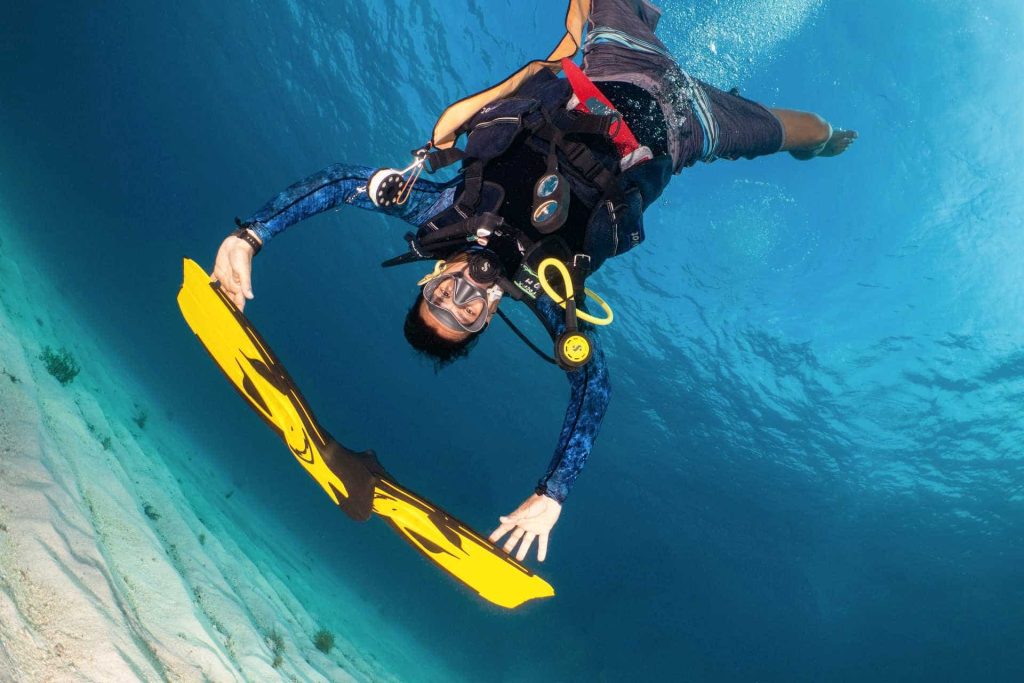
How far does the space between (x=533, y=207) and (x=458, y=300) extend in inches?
34.8

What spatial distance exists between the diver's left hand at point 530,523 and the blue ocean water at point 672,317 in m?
12.6

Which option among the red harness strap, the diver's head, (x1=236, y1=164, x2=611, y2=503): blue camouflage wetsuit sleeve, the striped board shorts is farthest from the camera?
the striped board shorts

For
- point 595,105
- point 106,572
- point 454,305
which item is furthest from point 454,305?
point 106,572

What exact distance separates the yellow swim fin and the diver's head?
1.05 m

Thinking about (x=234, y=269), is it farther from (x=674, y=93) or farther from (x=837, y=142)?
(x=837, y=142)

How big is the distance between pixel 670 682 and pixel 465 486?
2216 centimetres

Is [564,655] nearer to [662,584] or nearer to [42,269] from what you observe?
[662,584]

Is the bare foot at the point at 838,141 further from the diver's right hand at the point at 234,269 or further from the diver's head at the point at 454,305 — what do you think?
the diver's right hand at the point at 234,269

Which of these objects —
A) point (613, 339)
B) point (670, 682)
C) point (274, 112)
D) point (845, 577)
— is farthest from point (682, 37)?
point (670, 682)

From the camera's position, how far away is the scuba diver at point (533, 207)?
10.8ft

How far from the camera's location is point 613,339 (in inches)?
927

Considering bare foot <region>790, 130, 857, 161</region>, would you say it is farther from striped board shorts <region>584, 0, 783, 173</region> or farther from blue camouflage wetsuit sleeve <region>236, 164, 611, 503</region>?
blue camouflage wetsuit sleeve <region>236, 164, 611, 503</region>

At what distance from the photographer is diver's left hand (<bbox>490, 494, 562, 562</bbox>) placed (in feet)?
10.5

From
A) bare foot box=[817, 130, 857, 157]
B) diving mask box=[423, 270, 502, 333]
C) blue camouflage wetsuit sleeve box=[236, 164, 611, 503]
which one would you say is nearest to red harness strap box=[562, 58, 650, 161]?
blue camouflage wetsuit sleeve box=[236, 164, 611, 503]
